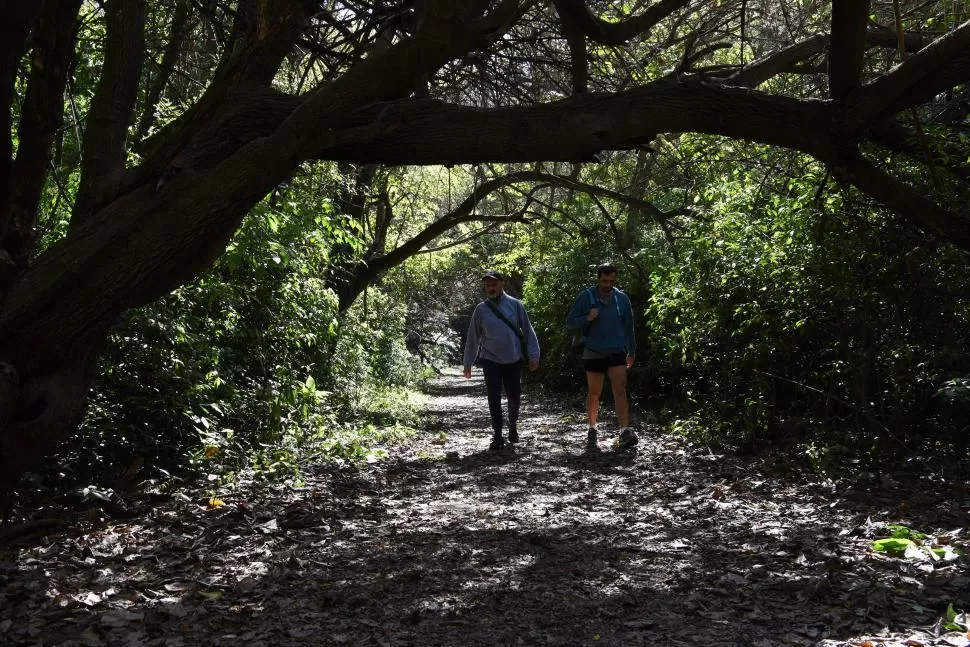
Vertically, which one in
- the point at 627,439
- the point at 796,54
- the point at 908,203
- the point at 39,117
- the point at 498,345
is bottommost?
the point at 627,439

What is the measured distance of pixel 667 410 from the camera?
10.7 metres

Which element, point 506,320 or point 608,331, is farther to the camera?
point 506,320

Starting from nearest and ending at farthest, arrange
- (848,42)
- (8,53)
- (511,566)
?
(8,53)
(511,566)
(848,42)

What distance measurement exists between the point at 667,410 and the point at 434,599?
290 inches

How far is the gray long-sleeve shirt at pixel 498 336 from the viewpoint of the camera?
364 inches

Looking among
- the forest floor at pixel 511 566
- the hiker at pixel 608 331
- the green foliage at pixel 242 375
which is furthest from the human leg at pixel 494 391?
the forest floor at pixel 511 566

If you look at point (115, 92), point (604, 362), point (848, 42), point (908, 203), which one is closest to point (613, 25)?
point (848, 42)

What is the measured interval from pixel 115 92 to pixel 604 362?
5.90m

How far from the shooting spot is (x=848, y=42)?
4.65m

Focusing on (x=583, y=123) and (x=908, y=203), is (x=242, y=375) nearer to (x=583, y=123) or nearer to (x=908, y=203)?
(x=583, y=123)

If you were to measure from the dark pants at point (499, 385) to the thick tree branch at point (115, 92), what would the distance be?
195 inches

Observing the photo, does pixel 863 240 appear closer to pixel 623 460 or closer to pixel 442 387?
pixel 623 460

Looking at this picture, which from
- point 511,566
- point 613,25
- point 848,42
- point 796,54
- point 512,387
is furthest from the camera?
point 512,387

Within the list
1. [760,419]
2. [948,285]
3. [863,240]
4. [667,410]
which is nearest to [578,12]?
[863,240]
